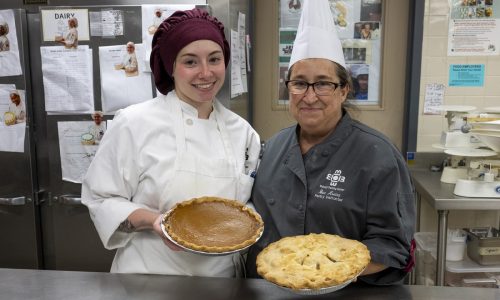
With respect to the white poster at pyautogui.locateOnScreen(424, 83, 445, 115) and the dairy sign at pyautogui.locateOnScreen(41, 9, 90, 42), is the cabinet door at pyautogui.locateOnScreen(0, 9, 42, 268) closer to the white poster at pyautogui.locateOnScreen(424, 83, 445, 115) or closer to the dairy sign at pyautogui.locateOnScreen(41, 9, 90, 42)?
the dairy sign at pyautogui.locateOnScreen(41, 9, 90, 42)

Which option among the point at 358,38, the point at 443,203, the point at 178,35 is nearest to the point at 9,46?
the point at 178,35

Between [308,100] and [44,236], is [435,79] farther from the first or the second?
[44,236]

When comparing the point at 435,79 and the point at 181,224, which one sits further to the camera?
the point at 435,79

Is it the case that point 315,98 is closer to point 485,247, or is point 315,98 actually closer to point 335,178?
point 335,178

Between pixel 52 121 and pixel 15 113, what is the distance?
0.69ft

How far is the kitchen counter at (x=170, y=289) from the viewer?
1.22 metres

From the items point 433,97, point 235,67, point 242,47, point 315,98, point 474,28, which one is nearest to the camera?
point 315,98

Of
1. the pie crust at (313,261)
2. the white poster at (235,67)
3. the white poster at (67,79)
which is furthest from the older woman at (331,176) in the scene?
the white poster at (67,79)

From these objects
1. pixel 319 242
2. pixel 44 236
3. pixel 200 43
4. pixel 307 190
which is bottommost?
pixel 44 236

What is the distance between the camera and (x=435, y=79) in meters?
3.15

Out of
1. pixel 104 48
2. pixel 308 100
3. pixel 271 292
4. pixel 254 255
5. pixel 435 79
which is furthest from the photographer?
pixel 435 79

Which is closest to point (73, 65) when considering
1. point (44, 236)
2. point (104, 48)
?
point (104, 48)

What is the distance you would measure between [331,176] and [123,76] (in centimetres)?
130

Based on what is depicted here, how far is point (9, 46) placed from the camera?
2326mm
